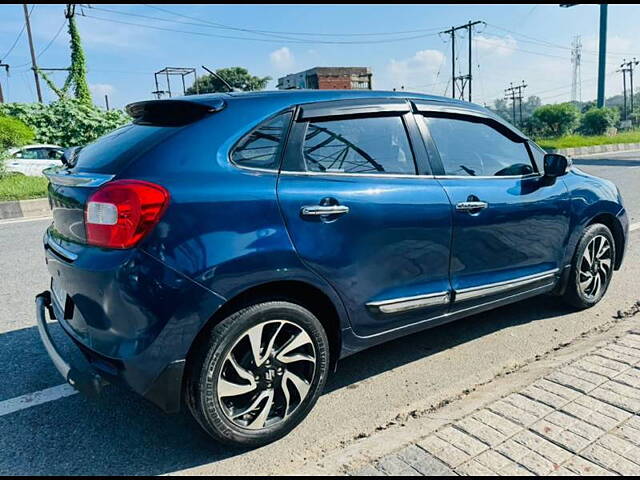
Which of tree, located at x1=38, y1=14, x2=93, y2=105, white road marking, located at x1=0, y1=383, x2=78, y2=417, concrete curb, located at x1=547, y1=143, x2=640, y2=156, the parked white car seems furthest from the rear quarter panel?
tree, located at x1=38, y1=14, x2=93, y2=105

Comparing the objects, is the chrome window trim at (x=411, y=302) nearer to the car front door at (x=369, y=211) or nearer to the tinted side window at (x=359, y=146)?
the car front door at (x=369, y=211)

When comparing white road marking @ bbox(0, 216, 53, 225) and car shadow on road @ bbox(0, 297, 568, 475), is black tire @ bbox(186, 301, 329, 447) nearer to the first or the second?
car shadow on road @ bbox(0, 297, 568, 475)

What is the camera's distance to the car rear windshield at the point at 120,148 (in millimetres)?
2230

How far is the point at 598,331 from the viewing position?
3.58m

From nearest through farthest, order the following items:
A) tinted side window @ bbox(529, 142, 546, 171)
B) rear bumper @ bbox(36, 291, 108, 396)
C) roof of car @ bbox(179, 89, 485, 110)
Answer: rear bumper @ bbox(36, 291, 108, 396), roof of car @ bbox(179, 89, 485, 110), tinted side window @ bbox(529, 142, 546, 171)

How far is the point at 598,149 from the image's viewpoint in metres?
25.4

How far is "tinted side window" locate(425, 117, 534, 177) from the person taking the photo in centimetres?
309

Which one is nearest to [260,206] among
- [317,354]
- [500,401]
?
[317,354]

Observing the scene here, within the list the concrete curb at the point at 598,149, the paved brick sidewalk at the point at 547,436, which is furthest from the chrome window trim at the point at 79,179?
the concrete curb at the point at 598,149

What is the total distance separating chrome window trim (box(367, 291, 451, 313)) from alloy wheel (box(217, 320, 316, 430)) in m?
0.49

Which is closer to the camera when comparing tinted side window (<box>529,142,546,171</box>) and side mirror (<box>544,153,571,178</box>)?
side mirror (<box>544,153,571,178</box>)

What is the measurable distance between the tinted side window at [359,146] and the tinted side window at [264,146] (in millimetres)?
139

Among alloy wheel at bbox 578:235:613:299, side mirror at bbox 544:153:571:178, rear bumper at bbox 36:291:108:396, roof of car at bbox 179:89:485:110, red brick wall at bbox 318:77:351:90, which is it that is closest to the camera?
rear bumper at bbox 36:291:108:396

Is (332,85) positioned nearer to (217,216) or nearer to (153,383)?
(217,216)
